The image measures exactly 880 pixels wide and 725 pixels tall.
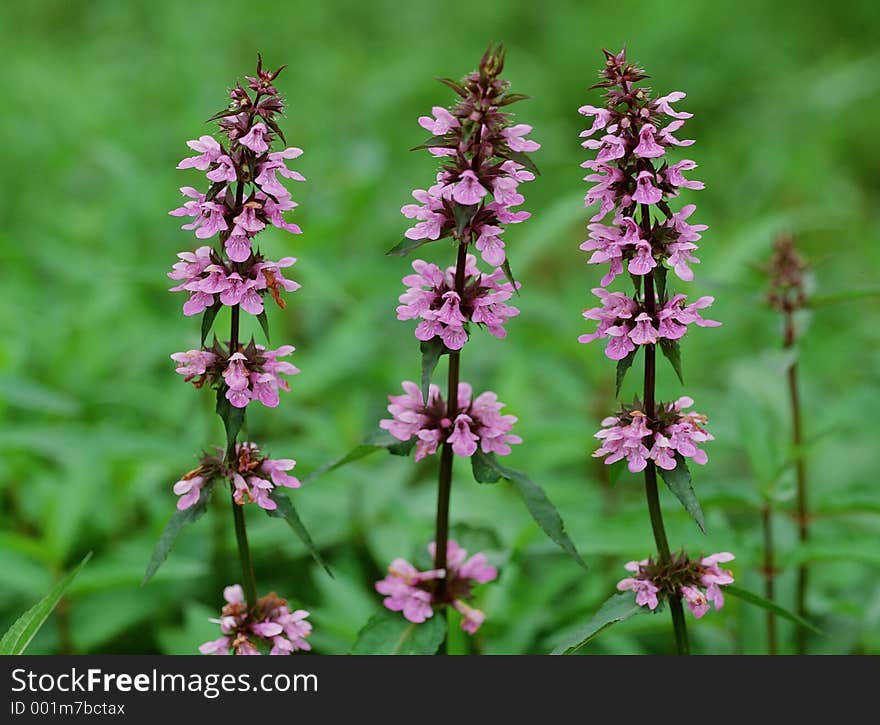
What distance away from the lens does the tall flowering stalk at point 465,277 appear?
2084mm

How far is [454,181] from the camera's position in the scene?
2.11 metres

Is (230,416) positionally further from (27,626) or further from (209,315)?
(27,626)

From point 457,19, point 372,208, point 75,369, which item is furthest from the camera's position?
point 457,19

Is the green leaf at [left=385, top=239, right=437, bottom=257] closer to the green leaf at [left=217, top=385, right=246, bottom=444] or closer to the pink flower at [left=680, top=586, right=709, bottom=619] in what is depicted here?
the green leaf at [left=217, top=385, right=246, bottom=444]

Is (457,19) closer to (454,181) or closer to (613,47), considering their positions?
(613,47)

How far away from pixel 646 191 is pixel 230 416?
0.98m

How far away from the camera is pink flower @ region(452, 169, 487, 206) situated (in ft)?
6.75

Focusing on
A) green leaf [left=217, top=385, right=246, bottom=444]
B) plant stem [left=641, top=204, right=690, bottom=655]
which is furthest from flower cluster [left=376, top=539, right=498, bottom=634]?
green leaf [left=217, top=385, right=246, bottom=444]

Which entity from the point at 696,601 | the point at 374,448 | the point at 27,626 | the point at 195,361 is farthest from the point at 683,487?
the point at 27,626

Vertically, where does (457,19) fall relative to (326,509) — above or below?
above

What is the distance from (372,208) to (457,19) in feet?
15.0

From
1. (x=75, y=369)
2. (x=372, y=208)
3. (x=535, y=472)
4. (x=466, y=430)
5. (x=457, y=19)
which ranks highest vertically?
(x=457, y=19)

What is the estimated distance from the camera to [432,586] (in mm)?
2518

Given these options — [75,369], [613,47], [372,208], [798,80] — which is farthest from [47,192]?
[798,80]
